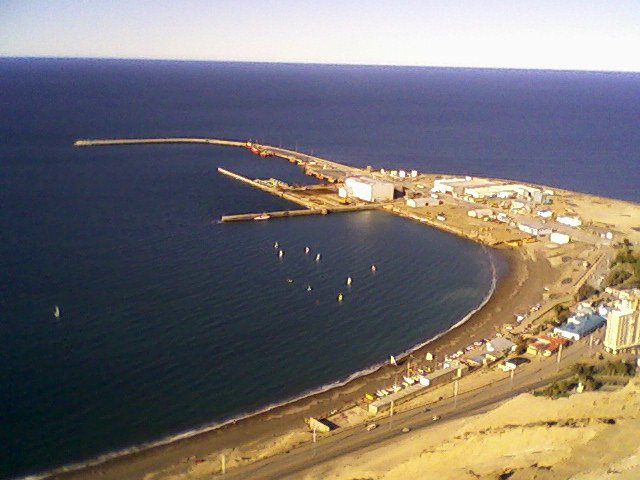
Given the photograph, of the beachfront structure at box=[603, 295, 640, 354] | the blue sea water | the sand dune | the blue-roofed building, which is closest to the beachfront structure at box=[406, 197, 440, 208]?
the blue sea water

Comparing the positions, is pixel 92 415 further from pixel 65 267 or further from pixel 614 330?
pixel 614 330

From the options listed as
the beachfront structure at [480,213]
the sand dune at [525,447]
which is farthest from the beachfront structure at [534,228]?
the sand dune at [525,447]

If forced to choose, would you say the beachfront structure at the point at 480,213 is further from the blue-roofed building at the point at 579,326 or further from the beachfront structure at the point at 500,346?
the beachfront structure at the point at 500,346

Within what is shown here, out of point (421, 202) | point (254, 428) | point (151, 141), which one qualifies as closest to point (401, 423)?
point (254, 428)

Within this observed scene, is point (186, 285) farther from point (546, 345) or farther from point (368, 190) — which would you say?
point (368, 190)

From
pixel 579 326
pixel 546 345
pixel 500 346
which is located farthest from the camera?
pixel 579 326

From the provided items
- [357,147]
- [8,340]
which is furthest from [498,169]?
[8,340]
